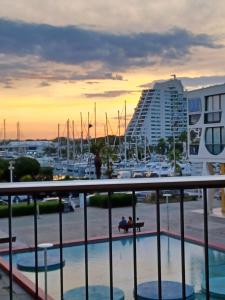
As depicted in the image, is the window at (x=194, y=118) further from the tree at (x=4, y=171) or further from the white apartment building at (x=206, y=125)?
the tree at (x=4, y=171)

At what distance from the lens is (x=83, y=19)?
9016mm

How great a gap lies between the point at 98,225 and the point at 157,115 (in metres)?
33.3

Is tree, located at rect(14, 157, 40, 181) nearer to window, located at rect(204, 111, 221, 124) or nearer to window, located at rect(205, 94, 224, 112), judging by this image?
window, located at rect(204, 111, 221, 124)

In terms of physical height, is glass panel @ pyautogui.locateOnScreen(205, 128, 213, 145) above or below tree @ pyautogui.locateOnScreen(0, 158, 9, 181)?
above

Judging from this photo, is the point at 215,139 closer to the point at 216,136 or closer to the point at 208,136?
the point at 216,136

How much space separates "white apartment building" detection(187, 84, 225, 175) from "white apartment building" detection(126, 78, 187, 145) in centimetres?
2481

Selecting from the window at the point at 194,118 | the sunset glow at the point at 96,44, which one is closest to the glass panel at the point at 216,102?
the window at the point at 194,118

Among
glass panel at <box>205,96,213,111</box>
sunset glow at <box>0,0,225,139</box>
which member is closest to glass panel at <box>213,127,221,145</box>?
glass panel at <box>205,96,213,111</box>

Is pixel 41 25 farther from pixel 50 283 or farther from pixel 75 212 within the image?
pixel 75 212

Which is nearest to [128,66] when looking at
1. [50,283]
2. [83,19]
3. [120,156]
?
[83,19]

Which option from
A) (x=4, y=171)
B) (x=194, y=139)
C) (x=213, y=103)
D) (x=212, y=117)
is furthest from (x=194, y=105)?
(x=4, y=171)

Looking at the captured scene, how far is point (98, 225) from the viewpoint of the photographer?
1784 centimetres

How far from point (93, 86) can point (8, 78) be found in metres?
7.43

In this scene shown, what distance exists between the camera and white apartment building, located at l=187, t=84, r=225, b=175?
19353mm
